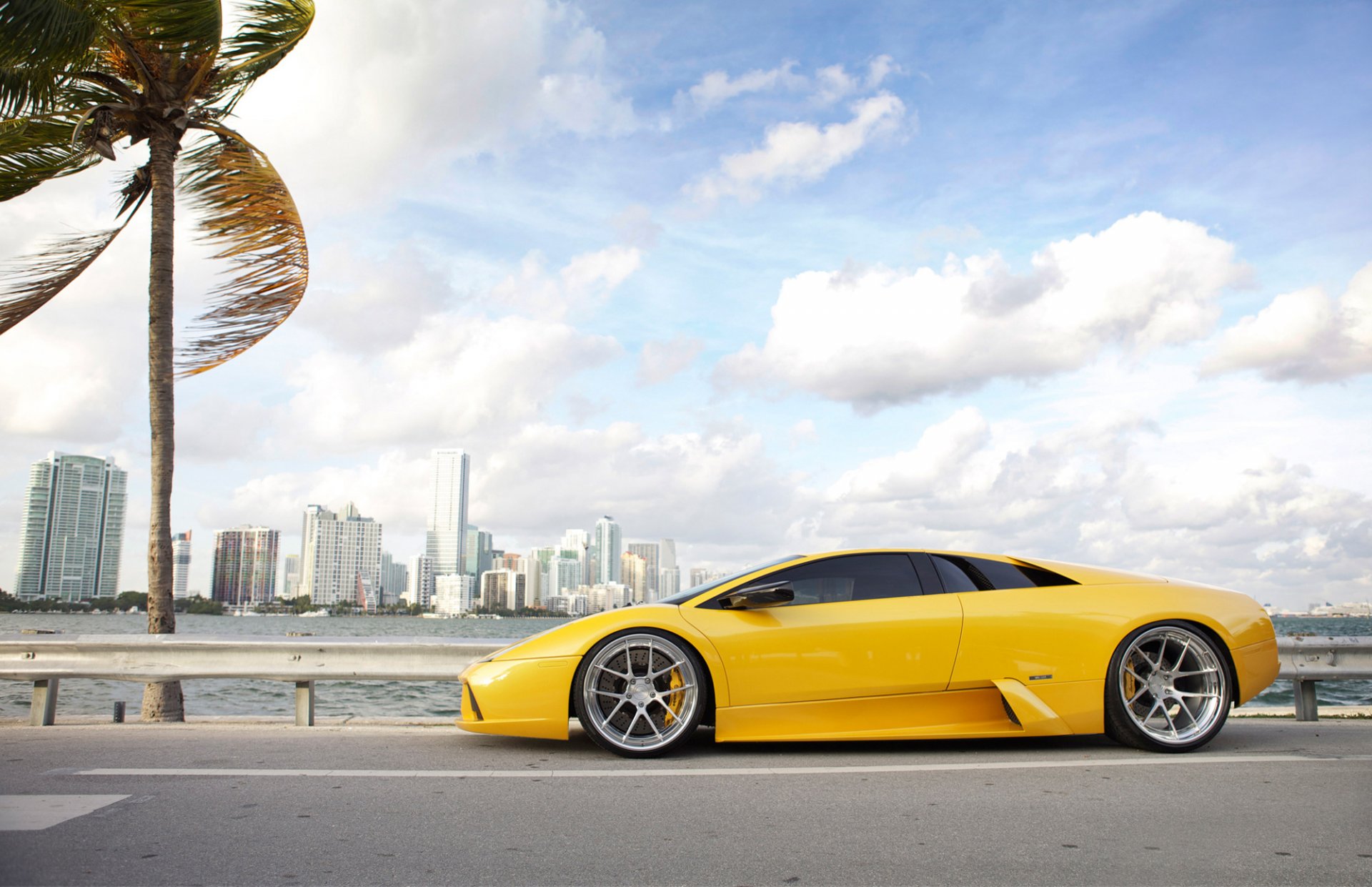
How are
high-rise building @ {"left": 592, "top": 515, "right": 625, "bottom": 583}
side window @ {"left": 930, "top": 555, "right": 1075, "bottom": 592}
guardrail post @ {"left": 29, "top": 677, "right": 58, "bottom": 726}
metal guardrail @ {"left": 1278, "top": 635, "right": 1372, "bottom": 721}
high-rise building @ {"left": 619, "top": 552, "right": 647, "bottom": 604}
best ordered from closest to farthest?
side window @ {"left": 930, "top": 555, "right": 1075, "bottom": 592} < guardrail post @ {"left": 29, "top": 677, "right": 58, "bottom": 726} < metal guardrail @ {"left": 1278, "top": 635, "right": 1372, "bottom": 721} < high-rise building @ {"left": 619, "top": 552, "right": 647, "bottom": 604} < high-rise building @ {"left": 592, "top": 515, "right": 625, "bottom": 583}

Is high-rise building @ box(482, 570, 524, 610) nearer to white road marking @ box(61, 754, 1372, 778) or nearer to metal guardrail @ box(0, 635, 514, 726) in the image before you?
metal guardrail @ box(0, 635, 514, 726)

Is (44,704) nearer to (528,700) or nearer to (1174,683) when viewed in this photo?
(528,700)

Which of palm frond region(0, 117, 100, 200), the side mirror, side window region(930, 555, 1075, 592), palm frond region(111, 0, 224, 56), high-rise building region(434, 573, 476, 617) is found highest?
palm frond region(111, 0, 224, 56)

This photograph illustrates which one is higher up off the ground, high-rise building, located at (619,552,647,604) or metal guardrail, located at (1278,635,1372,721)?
high-rise building, located at (619,552,647,604)

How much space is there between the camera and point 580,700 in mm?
5293

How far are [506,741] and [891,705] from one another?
2384 mm

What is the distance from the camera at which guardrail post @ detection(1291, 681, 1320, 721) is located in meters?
7.21

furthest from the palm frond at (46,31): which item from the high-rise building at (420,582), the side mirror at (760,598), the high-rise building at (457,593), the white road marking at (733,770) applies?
the high-rise building at (420,582)

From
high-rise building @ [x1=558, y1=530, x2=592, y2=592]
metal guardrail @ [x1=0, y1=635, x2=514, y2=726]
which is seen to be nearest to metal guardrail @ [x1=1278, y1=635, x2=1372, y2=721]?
metal guardrail @ [x1=0, y1=635, x2=514, y2=726]

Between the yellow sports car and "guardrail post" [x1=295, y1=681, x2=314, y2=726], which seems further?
"guardrail post" [x1=295, y1=681, x2=314, y2=726]

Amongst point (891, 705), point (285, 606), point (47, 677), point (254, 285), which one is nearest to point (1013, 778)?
point (891, 705)

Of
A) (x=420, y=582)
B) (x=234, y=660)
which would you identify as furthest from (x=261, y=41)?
(x=420, y=582)

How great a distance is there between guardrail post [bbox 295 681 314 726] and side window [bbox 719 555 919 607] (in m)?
3.59

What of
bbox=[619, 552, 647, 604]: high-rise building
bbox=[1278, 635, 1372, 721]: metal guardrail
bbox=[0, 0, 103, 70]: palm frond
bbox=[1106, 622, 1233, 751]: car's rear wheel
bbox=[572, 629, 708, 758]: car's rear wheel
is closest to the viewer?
bbox=[572, 629, 708, 758]: car's rear wheel
